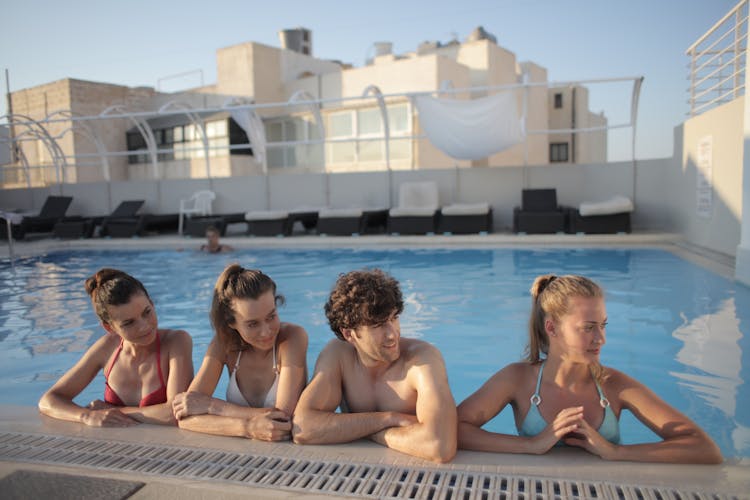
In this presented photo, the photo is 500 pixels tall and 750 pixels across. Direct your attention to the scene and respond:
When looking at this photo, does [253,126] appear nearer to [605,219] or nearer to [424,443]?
[605,219]

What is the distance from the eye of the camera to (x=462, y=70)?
1945 centimetres

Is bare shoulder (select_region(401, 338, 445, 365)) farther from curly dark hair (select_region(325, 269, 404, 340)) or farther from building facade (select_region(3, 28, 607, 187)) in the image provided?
building facade (select_region(3, 28, 607, 187))

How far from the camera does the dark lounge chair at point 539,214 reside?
983 cm

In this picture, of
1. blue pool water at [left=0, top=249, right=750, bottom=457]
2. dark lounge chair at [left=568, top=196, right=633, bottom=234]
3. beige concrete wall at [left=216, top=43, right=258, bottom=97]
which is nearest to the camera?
blue pool water at [left=0, top=249, right=750, bottom=457]

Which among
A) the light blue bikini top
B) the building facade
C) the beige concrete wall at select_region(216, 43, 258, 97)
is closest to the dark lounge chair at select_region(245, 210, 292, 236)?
the building facade

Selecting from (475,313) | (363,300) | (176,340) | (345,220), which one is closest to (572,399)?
(363,300)

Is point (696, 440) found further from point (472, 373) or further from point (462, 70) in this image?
point (462, 70)

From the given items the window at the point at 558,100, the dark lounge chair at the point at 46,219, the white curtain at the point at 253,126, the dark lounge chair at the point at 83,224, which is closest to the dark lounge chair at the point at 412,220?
the white curtain at the point at 253,126

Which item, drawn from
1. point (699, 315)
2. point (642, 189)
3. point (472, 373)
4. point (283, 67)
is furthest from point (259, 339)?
point (283, 67)

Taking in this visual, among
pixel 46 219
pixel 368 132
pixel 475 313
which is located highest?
pixel 368 132

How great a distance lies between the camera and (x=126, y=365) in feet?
8.55

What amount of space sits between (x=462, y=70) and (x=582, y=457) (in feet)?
62.5

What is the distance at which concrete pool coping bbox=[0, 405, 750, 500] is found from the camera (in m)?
1.66

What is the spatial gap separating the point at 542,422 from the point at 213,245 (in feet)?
28.7
